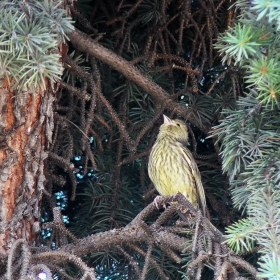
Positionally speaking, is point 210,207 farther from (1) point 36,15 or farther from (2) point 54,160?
(1) point 36,15

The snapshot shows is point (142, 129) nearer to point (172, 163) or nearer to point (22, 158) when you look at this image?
point (172, 163)

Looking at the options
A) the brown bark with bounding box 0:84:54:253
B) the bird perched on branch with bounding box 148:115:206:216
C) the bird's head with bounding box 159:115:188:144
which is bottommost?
the brown bark with bounding box 0:84:54:253

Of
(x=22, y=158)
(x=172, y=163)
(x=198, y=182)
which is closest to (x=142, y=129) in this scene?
(x=198, y=182)

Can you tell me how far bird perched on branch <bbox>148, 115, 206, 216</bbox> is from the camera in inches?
153

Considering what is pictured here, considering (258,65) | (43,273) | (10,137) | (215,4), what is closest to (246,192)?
(258,65)

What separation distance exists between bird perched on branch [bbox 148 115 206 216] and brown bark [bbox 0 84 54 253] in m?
1.12

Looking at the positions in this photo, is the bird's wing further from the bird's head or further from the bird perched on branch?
the bird's head

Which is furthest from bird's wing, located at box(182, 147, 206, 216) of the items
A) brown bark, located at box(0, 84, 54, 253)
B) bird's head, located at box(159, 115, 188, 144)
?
brown bark, located at box(0, 84, 54, 253)

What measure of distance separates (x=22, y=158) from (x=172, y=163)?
4.93ft

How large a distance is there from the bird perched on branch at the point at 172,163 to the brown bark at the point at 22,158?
112 centimetres

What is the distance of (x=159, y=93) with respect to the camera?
3.41 m

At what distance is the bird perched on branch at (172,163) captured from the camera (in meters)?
3.89

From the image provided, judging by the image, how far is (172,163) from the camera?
4.10 m

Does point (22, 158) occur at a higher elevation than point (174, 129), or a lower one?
lower
